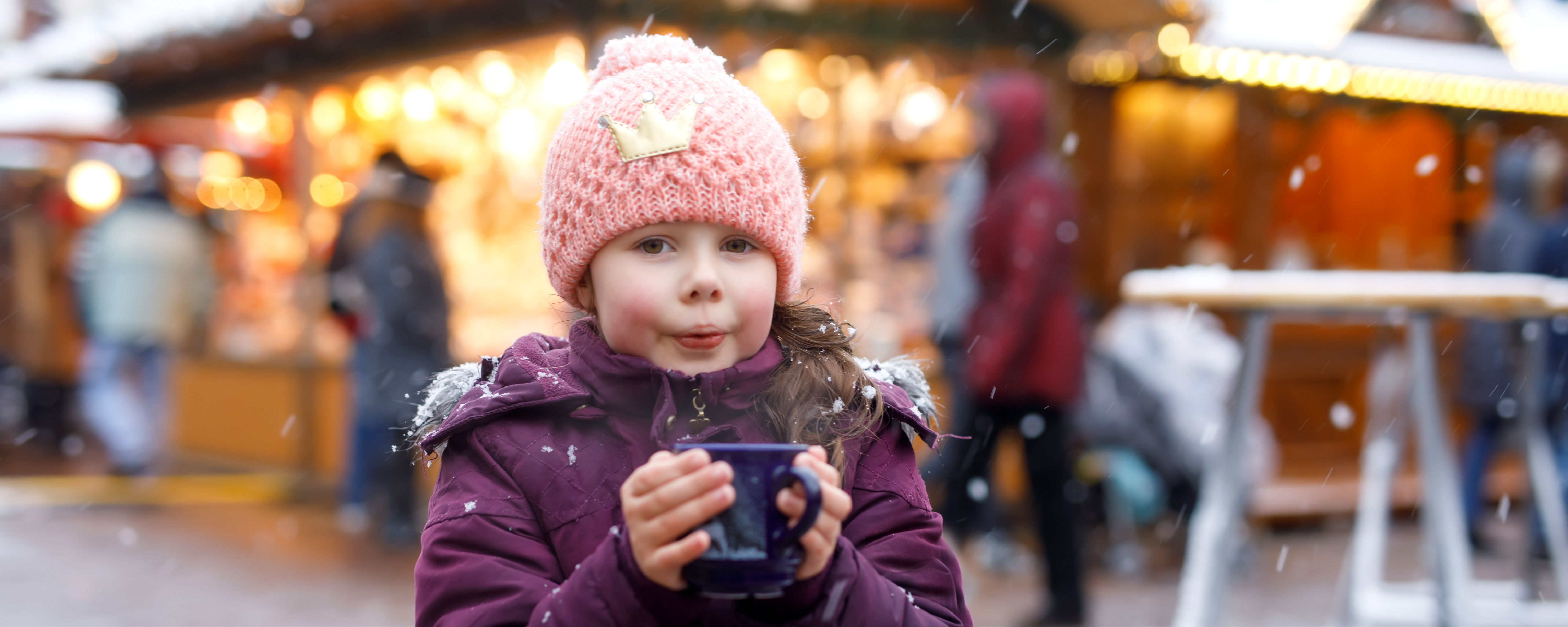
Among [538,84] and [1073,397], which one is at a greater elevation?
[538,84]

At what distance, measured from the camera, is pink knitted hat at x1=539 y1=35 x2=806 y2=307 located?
52.4 inches

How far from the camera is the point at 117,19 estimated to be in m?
9.32

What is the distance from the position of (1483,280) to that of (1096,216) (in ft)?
16.4

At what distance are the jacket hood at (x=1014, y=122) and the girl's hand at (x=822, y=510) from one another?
11.9ft

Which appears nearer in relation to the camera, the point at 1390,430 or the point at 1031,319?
the point at 1390,430

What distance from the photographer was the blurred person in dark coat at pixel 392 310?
6023 mm

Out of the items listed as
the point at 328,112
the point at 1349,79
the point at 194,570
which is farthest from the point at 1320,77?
the point at 194,570

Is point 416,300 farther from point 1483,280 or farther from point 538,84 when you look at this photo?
point 1483,280

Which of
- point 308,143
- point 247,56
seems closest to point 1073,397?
point 308,143

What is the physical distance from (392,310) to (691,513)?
5.32 meters

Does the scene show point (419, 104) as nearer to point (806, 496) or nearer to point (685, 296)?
point (685, 296)

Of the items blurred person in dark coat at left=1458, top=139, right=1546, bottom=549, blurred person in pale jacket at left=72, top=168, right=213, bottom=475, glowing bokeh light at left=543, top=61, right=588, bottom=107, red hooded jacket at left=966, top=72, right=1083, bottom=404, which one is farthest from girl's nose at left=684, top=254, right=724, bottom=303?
blurred person in pale jacket at left=72, top=168, right=213, bottom=475

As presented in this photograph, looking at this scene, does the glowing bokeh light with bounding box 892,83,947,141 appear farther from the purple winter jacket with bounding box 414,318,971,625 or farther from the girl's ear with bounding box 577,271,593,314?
the purple winter jacket with bounding box 414,318,971,625

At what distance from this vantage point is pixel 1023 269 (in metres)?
4.48
